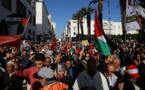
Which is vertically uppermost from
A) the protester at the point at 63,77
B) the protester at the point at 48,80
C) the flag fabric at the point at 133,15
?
the flag fabric at the point at 133,15

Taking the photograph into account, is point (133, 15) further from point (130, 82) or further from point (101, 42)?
point (130, 82)

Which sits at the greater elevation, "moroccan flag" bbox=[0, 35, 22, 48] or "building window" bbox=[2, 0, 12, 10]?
"building window" bbox=[2, 0, 12, 10]

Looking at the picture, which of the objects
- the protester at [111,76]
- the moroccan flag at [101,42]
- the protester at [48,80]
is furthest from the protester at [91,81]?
the moroccan flag at [101,42]

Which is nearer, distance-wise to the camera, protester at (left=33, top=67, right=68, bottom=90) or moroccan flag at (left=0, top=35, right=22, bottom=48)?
protester at (left=33, top=67, right=68, bottom=90)

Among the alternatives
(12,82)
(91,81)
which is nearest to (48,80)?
(91,81)

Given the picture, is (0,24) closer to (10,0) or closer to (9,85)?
(10,0)

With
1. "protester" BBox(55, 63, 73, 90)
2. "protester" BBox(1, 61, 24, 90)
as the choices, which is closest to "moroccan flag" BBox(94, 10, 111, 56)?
"protester" BBox(55, 63, 73, 90)

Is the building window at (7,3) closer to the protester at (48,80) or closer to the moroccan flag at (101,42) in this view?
the moroccan flag at (101,42)

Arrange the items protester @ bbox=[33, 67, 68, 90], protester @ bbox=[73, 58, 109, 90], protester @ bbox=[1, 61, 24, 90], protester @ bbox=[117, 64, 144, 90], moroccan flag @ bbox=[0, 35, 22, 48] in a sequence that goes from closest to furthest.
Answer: protester @ bbox=[33, 67, 68, 90] → protester @ bbox=[73, 58, 109, 90] → protester @ bbox=[1, 61, 24, 90] → protester @ bbox=[117, 64, 144, 90] → moroccan flag @ bbox=[0, 35, 22, 48]

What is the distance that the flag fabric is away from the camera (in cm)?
998

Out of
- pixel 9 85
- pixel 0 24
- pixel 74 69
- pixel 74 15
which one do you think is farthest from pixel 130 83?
pixel 74 15

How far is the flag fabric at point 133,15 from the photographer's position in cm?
998

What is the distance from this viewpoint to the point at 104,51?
7.07 m

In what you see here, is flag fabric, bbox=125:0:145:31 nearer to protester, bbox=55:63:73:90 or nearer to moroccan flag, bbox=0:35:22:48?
protester, bbox=55:63:73:90
